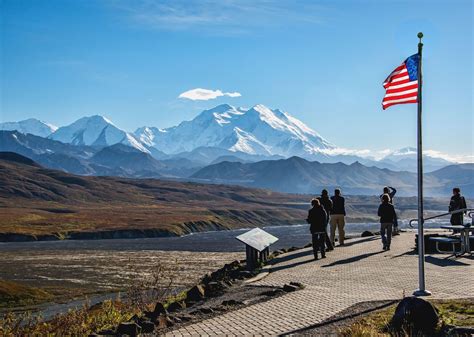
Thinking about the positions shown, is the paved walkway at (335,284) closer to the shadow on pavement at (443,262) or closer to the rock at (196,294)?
the shadow on pavement at (443,262)

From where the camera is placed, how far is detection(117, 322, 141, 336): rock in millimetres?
11750

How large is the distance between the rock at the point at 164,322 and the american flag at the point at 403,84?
27.6ft

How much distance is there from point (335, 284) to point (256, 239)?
5414mm

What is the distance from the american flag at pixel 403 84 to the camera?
15094 mm

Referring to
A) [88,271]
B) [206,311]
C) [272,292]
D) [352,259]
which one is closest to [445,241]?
[352,259]

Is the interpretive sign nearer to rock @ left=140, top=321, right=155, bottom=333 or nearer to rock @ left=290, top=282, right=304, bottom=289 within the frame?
rock @ left=290, top=282, right=304, bottom=289

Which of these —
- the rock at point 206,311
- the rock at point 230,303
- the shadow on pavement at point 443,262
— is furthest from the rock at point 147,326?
the shadow on pavement at point 443,262

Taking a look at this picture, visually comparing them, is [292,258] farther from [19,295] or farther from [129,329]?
[19,295]

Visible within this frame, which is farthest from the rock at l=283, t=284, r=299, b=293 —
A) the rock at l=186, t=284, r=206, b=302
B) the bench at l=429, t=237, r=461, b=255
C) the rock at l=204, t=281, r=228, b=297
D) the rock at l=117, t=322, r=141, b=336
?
the bench at l=429, t=237, r=461, b=255

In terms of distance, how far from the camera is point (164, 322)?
1261 centimetres

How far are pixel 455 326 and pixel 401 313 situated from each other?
1.00 meters

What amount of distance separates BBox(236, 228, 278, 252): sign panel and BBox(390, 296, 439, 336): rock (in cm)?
998

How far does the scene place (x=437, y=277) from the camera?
1744 cm

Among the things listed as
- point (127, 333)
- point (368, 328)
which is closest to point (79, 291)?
point (127, 333)
